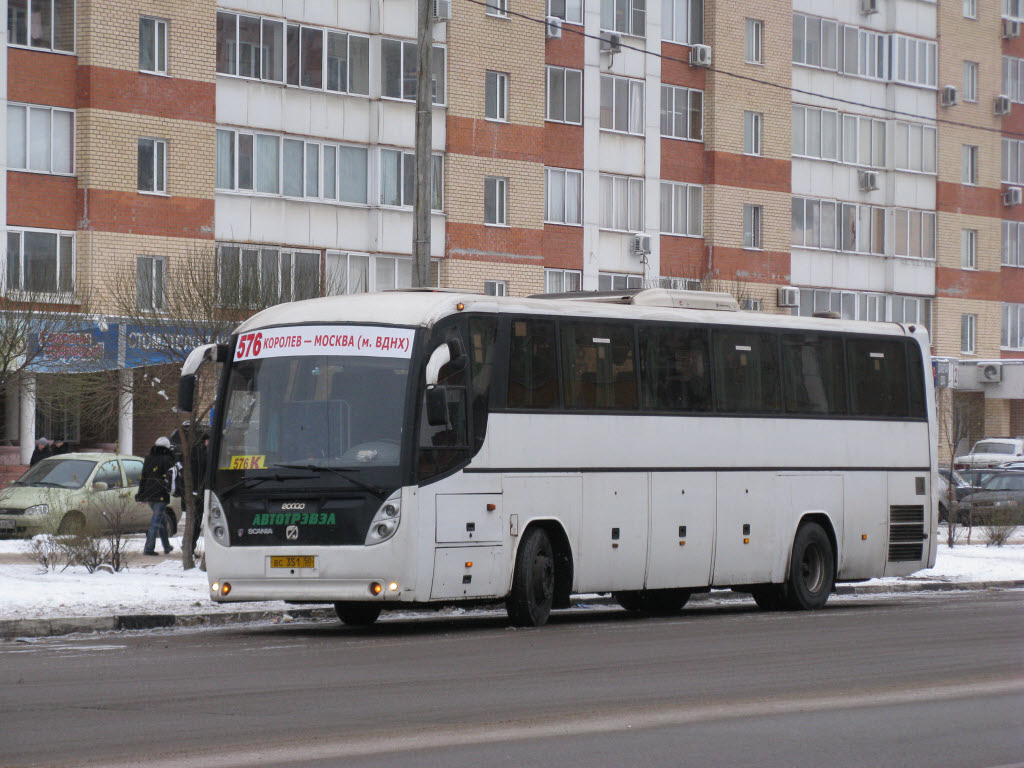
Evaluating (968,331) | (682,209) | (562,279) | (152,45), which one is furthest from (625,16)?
(968,331)

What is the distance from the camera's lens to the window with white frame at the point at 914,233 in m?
62.4

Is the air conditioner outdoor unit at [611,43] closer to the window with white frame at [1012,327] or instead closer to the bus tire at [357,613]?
the window with white frame at [1012,327]

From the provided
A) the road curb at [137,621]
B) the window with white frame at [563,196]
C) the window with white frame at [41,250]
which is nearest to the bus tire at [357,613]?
the road curb at [137,621]

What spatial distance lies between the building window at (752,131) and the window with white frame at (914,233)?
6995 millimetres

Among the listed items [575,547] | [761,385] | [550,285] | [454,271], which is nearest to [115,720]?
[575,547]

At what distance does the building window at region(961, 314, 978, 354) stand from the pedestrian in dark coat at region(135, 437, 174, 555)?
43.5 metres

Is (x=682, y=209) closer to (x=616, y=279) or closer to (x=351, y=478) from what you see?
(x=616, y=279)

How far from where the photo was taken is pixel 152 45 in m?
43.0

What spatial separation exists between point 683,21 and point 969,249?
15.4 m

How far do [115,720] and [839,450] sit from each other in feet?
40.8

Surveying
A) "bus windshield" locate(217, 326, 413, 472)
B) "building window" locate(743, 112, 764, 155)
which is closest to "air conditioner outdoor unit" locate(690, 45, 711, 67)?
"building window" locate(743, 112, 764, 155)

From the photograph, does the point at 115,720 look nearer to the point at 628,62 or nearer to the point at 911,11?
the point at 628,62

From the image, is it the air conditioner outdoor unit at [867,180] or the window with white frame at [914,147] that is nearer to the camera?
the air conditioner outdoor unit at [867,180]

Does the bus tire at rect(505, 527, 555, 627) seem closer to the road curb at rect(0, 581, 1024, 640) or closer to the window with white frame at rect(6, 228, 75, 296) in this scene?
the road curb at rect(0, 581, 1024, 640)
